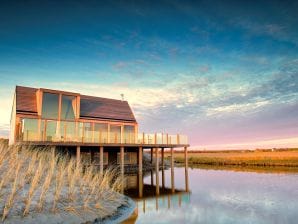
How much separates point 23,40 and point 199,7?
1016cm

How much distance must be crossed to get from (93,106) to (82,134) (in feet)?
16.0

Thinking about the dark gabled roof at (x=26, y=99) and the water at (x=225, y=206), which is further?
the dark gabled roof at (x=26, y=99)

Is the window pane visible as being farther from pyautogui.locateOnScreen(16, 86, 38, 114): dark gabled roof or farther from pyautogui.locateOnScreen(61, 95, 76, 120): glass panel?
pyautogui.locateOnScreen(16, 86, 38, 114): dark gabled roof

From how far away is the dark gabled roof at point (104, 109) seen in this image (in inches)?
907

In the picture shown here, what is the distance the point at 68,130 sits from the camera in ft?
65.7

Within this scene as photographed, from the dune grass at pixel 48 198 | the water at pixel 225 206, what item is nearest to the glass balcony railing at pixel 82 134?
the water at pixel 225 206

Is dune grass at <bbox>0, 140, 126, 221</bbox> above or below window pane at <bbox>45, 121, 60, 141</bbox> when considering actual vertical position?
below

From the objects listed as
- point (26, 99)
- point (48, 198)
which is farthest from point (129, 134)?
point (48, 198)

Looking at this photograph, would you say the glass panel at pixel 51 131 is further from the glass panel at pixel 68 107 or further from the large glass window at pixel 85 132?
the large glass window at pixel 85 132

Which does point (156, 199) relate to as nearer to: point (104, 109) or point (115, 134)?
point (115, 134)

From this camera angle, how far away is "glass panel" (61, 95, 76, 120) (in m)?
20.3

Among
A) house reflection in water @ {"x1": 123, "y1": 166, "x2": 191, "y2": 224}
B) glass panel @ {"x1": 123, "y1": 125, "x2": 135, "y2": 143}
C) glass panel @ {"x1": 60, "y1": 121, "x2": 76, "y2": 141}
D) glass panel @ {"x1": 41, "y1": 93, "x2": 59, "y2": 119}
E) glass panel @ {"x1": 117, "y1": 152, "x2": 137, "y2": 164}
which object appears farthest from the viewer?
glass panel @ {"x1": 117, "y1": 152, "x2": 137, "y2": 164}

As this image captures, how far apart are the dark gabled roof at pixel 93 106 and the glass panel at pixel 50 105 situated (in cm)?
83

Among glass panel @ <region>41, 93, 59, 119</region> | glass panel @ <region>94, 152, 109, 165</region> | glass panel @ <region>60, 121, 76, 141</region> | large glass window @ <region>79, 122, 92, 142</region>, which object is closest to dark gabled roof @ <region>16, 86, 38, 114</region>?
glass panel @ <region>41, 93, 59, 119</region>
